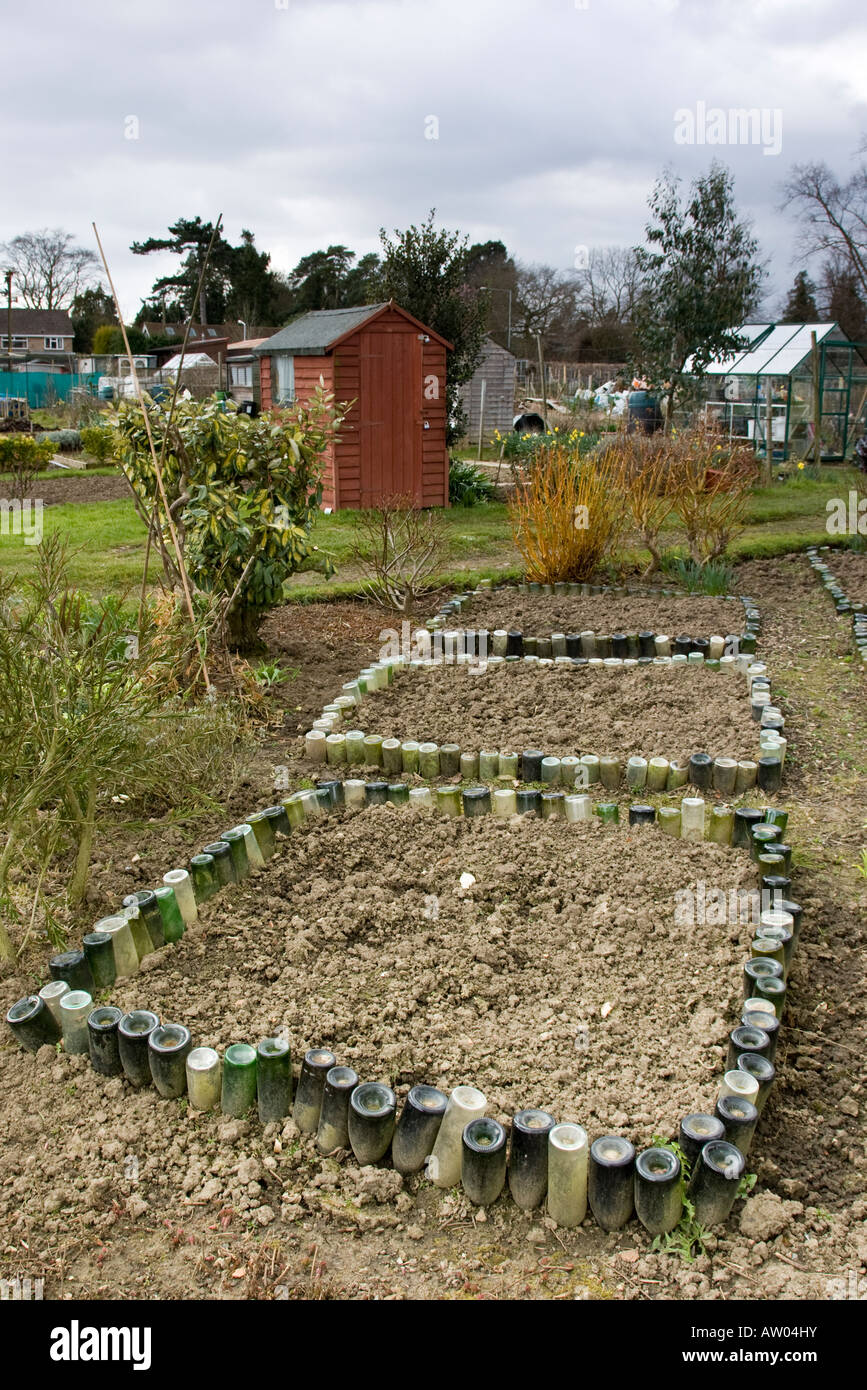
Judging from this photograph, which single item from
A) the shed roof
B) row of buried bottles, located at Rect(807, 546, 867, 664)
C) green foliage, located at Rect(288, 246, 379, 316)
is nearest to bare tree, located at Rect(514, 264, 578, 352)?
green foliage, located at Rect(288, 246, 379, 316)

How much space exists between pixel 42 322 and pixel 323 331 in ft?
170

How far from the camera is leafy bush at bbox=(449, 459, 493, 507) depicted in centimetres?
1398

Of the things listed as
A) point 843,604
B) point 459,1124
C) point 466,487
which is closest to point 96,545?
point 466,487

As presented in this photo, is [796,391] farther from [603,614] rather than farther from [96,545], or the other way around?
[96,545]

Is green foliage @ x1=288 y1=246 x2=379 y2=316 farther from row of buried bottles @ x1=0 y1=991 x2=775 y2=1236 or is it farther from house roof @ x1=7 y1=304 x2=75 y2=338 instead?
row of buried bottles @ x1=0 y1=991 x2=775 y2=1236

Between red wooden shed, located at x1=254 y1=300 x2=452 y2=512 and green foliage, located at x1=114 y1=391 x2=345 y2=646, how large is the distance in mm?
6390

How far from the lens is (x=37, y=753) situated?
134 inches

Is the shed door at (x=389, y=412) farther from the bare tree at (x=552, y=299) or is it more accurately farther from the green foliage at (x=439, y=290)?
the bare tree at (x=552, y=299)

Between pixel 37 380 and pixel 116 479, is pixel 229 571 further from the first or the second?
pixel 37 380

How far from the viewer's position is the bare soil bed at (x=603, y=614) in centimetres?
731

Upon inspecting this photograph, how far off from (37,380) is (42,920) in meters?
31.0

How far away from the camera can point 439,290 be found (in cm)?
1395
